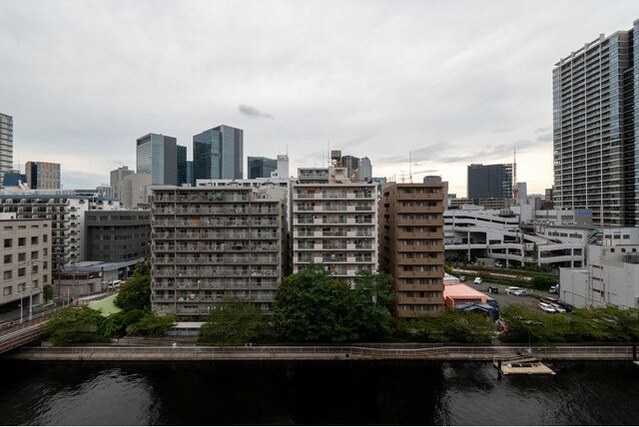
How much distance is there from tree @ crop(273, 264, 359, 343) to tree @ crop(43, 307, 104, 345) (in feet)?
72.3

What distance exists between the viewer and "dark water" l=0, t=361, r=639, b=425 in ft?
96.9

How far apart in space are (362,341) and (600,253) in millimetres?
36367

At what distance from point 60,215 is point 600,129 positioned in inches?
5779

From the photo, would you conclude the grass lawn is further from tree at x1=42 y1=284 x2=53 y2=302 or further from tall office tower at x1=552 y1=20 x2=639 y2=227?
tall office tower at x1=552 y1=20 x2=639 y2=227

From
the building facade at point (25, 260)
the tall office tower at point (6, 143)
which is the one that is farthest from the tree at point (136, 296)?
the tall office tower at point (6, 143)

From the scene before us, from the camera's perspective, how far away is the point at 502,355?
3959 centimetres

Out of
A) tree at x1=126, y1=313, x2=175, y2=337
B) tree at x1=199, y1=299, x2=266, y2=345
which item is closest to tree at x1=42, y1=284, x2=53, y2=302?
tree at x1=126, y1=313, x2=175, y2=337

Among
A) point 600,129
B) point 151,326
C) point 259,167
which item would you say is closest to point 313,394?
point 151,326

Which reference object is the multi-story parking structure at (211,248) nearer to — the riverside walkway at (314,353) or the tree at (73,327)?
the tree at (73,327)

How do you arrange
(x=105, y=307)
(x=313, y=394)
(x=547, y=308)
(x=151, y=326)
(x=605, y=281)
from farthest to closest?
(x=547, y=308) < (x=105, y=307) < (x=605, y=281) < (x=151, y=326) < (x=313, y=394)

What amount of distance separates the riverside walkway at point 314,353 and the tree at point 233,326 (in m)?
1.57

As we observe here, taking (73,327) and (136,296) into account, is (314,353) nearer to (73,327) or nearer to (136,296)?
(136,296)

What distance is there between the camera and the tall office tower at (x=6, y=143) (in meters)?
128

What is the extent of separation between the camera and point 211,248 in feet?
159
